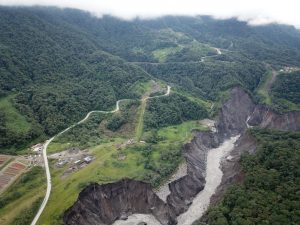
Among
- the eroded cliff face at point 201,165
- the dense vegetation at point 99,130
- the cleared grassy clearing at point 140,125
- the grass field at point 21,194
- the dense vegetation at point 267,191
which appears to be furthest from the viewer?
the cleared grassy clearing at point 140,125

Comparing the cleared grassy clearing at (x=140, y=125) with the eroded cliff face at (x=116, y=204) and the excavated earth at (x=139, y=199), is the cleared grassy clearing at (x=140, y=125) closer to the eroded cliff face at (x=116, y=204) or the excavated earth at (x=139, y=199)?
the excavated earth at (x=139, y=199)

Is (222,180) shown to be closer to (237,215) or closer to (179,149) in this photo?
(179,149)

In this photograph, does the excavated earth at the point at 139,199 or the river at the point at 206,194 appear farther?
the river at the point at 206,194

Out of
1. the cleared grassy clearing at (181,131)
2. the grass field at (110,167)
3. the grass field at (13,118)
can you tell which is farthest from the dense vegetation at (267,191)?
the grass field at (13,118)

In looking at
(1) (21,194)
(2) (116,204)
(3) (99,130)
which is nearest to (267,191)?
(2) (116,204)

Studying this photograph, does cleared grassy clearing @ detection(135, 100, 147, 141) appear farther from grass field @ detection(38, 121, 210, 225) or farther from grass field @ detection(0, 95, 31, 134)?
grass field @ detection(0, 95, 31, 134)

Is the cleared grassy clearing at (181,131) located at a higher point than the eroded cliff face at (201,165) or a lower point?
higher

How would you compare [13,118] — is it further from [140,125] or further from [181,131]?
[181,131]
